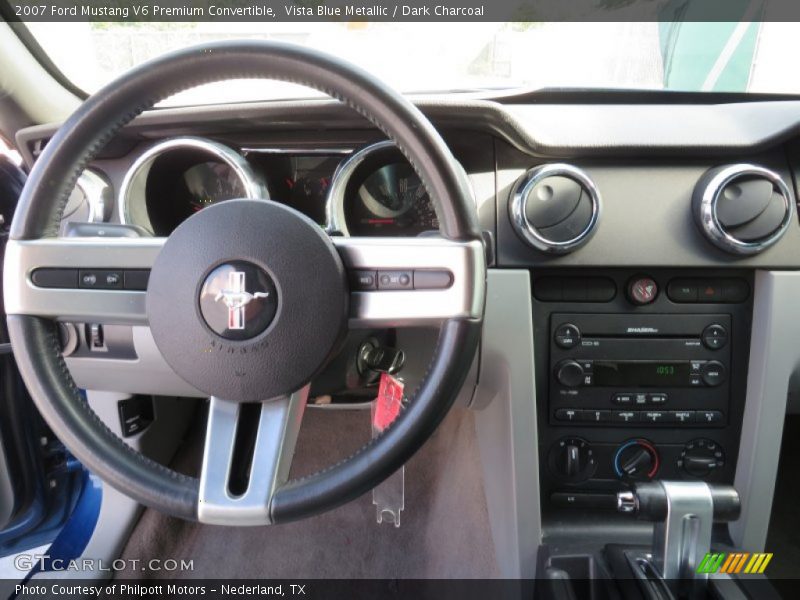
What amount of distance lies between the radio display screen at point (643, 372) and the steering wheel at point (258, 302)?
0.55 meters

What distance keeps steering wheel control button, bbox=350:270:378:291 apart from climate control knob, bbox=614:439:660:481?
76cm

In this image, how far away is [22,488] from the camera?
65.4 inches

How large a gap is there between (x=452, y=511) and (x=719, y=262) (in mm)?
1051

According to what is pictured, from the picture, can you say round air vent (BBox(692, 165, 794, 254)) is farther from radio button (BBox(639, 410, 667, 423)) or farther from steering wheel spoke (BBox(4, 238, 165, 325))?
steering wheel spoke (BBox(4, 238, 165, 325))

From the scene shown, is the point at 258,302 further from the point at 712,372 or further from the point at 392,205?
the point at 712,372

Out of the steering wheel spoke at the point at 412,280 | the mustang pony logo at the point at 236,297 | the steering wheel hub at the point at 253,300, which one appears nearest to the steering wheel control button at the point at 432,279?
the steering wheel spoke at the point at 412,280

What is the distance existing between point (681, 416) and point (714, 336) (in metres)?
0.19

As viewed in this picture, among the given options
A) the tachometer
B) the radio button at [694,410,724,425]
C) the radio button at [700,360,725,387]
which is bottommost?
the radio button at [694,410,724,425]

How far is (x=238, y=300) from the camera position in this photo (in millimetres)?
740

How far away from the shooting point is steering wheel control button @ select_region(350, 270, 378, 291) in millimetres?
776

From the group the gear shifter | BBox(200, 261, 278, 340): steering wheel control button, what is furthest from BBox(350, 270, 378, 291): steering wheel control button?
the gear shifter

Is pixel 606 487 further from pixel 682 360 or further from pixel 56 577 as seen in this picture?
pixel 56 577

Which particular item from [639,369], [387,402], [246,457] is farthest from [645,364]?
[246,457]

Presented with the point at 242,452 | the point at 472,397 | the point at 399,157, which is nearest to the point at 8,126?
the point at 399,157
